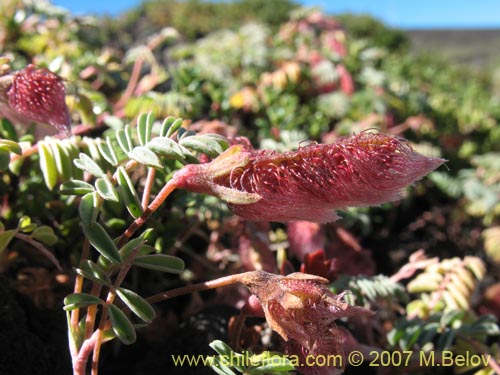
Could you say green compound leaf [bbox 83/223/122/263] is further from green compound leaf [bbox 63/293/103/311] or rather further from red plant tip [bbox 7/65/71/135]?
red plant tip [bbox 7/65/71/135]

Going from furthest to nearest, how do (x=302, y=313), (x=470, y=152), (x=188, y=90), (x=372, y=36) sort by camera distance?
(x=372, y=36), (x=470, y=152), (x=188, y=90), (x=302, y=313)

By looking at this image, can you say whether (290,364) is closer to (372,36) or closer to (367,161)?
(367,161)

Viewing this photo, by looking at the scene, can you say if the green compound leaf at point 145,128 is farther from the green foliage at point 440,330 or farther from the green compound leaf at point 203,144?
the green foliage at point 440,330

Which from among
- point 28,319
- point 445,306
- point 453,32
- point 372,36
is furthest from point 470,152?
point 453,32

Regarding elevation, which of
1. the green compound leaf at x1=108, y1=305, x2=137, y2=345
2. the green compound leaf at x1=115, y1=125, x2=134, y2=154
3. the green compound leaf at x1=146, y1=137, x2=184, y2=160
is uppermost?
the green compound leaf at x1=146, y1=137, x2=184, y2=160

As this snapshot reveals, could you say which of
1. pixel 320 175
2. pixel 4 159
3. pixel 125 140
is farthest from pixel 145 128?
pixel 320 175

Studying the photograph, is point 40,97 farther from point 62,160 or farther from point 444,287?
point 444,287

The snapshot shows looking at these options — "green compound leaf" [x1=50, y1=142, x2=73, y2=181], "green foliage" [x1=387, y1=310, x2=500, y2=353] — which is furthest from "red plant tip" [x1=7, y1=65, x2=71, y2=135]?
"green foliage" [x1=387, y1=310, x2=500, y2=353]
